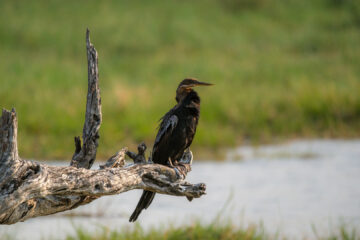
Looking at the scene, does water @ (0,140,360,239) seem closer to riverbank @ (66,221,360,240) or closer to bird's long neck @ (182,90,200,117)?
riverbank @ (66,221,360,240)

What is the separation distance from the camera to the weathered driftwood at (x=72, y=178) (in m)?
3.26

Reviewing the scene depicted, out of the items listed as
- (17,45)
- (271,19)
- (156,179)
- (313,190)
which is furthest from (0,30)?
(156,179)

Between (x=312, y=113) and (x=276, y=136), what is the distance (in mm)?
908

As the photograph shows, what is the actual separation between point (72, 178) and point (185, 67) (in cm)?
1232

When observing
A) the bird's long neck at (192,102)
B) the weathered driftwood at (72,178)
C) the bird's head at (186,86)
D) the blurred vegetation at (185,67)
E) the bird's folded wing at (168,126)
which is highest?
the blurred vegetation at (185,67)

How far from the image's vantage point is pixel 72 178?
359cm

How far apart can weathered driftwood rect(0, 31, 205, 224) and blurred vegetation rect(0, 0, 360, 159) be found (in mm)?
6325

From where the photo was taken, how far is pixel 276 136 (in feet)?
39.8

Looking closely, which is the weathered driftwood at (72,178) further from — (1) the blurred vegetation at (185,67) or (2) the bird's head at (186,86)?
(1) the blurred vegetation at (185,67)

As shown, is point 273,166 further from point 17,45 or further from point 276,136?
point 17,45

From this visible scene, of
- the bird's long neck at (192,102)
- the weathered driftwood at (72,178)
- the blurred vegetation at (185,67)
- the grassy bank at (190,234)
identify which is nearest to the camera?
the weathered driftwood at (72,178)

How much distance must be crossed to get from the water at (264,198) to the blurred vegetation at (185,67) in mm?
711

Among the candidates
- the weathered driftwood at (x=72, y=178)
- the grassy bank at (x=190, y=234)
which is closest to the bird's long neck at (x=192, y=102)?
the weathered driftwood at (x=72, y=178)

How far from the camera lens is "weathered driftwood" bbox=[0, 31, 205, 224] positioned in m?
3.26
